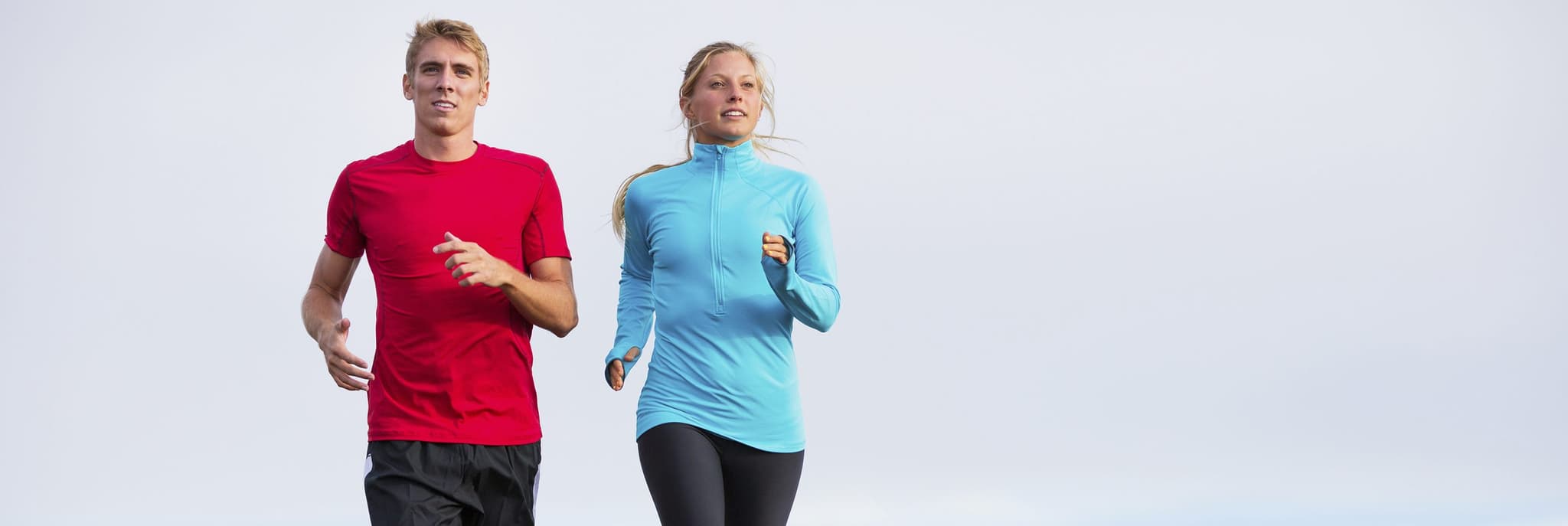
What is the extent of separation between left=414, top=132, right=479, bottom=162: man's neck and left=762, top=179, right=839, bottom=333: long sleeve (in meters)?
0.66

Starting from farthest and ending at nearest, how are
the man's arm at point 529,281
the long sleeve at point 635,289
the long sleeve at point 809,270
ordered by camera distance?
the long sleeve at point 635,289
the long sleeve at point 809,270
the man's arm at point 529,281

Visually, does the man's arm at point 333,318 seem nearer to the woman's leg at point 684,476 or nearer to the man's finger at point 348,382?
the man's finger at point 348,382

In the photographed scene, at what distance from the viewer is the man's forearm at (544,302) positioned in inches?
121

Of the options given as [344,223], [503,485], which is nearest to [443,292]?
[344,223]

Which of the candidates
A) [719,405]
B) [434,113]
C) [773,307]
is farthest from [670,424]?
[434,113]

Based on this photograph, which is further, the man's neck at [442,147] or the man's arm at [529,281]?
the man's neck at [442,147]

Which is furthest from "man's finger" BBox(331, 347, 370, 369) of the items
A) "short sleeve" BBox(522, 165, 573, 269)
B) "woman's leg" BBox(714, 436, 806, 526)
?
"woman's leg" BBox(714, 436, 806, 526)

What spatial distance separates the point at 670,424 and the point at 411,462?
1.76 feet

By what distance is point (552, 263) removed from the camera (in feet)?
10.7

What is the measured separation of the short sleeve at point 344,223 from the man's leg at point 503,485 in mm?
512

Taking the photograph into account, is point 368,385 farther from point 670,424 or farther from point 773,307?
point 773,307

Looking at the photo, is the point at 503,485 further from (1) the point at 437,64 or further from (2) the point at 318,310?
(1) the point at 437,64

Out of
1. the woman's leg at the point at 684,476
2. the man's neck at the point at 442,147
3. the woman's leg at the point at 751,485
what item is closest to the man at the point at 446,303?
the man's neck at the point at 442,147

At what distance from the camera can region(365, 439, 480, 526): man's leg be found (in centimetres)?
308
